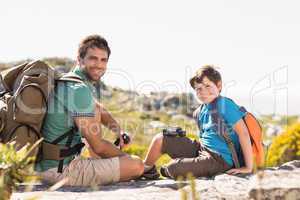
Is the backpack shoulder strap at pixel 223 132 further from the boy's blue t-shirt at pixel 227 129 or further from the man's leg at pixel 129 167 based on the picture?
the man's leg at pixel 129 167

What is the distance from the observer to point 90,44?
6.09 meters

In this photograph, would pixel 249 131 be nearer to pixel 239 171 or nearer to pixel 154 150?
pixel 239 171

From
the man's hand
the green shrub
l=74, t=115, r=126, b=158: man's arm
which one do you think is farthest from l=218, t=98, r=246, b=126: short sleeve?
the green shrub

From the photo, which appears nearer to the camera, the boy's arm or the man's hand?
the boy's arm

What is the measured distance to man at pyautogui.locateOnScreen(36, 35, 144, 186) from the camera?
5605 mm

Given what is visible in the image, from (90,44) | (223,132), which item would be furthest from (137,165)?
(90,44)

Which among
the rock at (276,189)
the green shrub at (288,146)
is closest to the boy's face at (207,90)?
the rock at (276,189)

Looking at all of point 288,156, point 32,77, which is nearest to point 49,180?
point 32,77

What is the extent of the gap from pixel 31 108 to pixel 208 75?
2079 millimetres

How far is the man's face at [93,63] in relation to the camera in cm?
605

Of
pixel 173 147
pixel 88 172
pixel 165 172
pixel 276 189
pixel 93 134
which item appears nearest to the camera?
pixel 276 189

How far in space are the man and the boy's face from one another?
3.58 feet

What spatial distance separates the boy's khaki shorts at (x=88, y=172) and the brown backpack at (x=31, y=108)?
0.16 meters

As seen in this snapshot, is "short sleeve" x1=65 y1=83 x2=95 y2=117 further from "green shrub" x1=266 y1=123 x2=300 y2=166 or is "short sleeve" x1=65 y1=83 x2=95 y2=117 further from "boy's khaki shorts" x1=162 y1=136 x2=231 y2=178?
"green shrub" x1=266 y1=123 x2=300 y2=166
